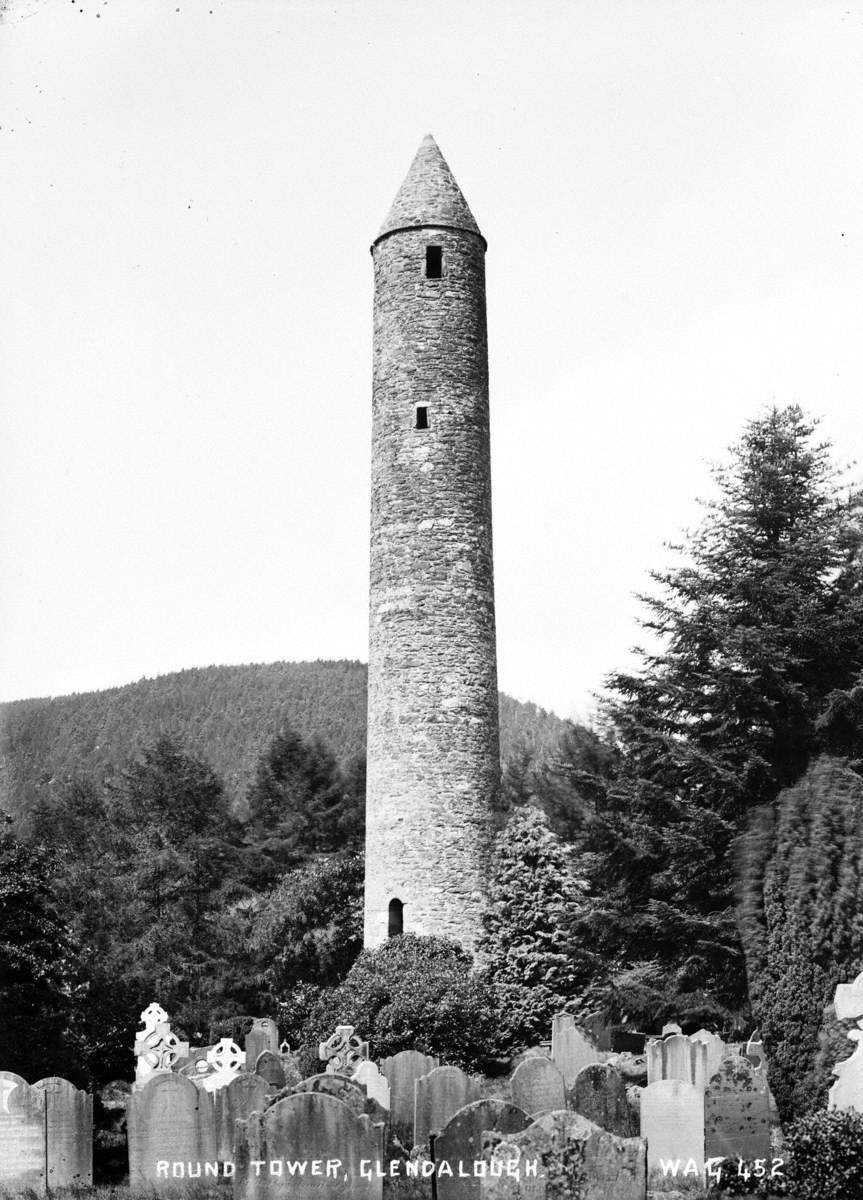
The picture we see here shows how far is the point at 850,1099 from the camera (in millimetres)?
13766

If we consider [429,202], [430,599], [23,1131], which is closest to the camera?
[23,1131]

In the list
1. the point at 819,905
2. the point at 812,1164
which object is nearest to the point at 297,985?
the point at 819,905

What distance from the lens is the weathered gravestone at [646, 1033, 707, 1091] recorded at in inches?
673

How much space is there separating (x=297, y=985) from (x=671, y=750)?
33.8ft

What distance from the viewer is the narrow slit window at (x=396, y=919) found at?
26.2 metres

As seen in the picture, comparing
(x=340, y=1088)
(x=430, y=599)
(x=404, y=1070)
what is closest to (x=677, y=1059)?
(x=404, y=1070)

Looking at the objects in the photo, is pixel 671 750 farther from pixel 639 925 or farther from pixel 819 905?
pixel 819 905

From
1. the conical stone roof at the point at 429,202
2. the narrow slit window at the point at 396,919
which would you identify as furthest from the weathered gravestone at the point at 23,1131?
the conical stone roof at the point at 429,202

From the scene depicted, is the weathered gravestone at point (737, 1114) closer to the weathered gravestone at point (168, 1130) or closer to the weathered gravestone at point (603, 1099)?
the weathered gravestone at point (603, 1099)

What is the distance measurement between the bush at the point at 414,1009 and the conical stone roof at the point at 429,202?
13451 millimetres

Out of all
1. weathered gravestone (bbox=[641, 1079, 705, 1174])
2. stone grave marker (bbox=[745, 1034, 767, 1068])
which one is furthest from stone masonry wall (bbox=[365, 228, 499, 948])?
weathered gravestone (bbox=[641, 1079, 705, 1174])

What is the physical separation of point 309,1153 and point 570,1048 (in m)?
10.5

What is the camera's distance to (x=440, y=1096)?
15219 mm

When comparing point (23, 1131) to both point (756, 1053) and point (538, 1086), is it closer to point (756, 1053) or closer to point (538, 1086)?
point (538, 1086)
